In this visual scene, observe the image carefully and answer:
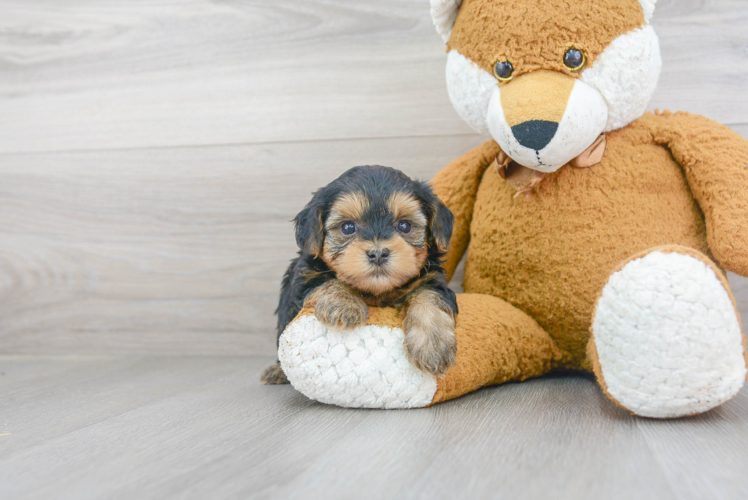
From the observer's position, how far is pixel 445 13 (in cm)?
151

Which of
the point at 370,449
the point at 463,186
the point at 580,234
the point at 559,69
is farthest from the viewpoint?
the point at 463,186

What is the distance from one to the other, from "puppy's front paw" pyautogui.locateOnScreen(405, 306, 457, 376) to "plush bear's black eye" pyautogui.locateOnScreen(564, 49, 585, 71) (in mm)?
641

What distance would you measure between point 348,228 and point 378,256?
0.13 metres

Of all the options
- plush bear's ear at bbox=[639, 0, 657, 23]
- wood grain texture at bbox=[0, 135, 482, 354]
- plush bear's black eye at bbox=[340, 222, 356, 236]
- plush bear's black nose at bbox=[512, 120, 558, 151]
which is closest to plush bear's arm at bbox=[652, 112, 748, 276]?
plush bear's ear at bbox=[639, 0, 657, 23]

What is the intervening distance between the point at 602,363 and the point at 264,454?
0.67 metres

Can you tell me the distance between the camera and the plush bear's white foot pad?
1259 mm

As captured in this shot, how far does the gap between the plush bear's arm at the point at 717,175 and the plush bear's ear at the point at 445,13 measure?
58 cm

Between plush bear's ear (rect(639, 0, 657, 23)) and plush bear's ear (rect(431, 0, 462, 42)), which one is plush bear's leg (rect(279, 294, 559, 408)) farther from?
plush bear's ear (rect(639, 0, 657, 23))

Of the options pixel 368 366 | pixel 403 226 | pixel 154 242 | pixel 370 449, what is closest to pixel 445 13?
pixel 403 226

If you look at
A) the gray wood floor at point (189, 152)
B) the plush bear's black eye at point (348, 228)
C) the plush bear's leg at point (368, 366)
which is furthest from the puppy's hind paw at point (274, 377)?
the plush bear's black eye at point (348, 228)

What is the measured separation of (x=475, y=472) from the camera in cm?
91

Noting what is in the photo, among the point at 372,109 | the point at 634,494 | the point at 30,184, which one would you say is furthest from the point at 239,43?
the point at 634,494

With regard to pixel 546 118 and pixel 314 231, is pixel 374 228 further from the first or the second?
pixel 546 118

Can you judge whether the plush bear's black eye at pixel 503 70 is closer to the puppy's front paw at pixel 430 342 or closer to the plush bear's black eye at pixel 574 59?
the plush bear's black eye at pixel 574 59
